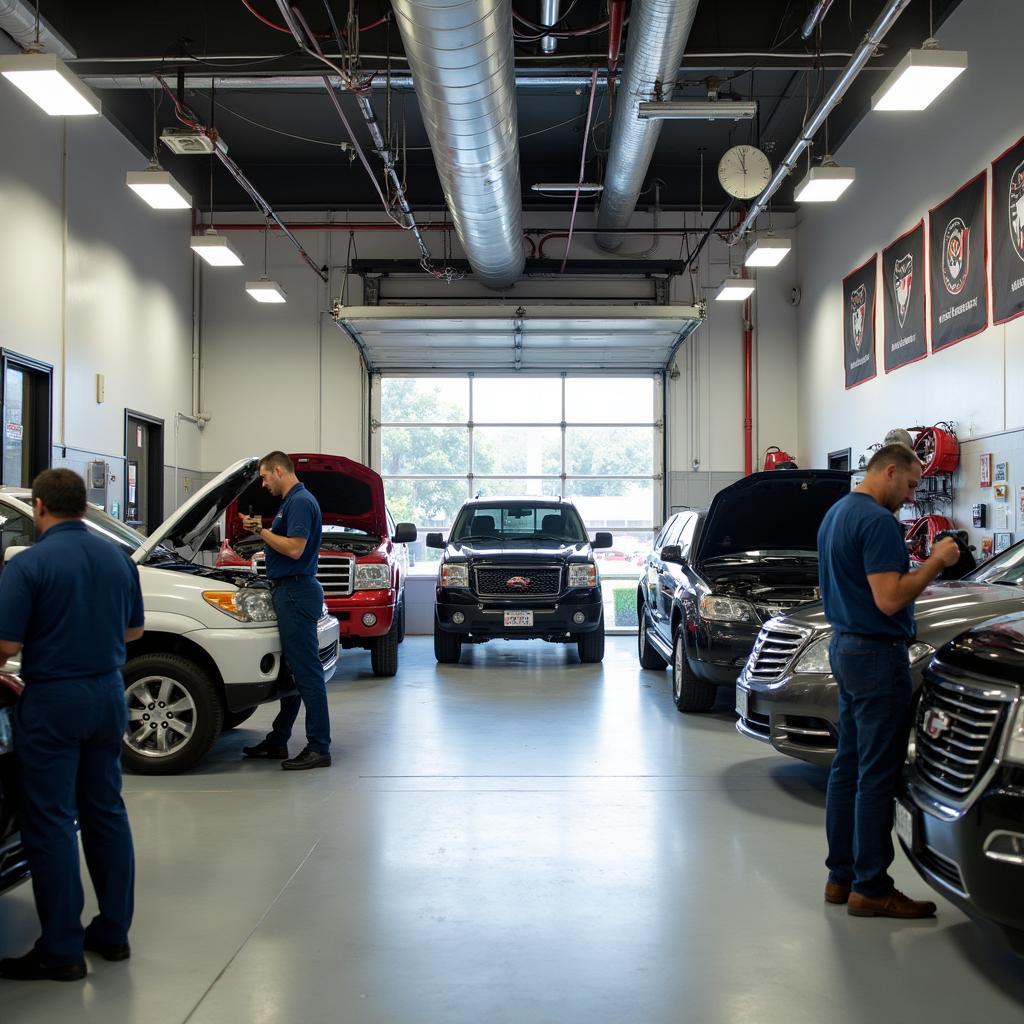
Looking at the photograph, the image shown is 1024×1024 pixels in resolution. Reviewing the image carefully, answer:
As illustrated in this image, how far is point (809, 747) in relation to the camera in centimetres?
489

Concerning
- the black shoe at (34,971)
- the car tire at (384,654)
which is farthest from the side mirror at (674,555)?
the black shoe at (34,971)

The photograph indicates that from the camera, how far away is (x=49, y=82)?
771 centimetres

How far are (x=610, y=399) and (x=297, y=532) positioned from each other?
10.6m

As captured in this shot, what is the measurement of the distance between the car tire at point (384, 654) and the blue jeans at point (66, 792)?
683cm

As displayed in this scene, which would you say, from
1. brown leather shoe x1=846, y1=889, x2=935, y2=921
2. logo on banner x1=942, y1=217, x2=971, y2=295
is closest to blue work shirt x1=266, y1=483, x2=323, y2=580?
brown leather shoe x1=846, y1=889, x2=935, y2=921

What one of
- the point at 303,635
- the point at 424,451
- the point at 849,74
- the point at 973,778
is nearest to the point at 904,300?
the point at 849,74

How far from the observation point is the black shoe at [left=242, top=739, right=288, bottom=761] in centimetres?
630

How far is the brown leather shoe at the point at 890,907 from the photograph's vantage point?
362cm

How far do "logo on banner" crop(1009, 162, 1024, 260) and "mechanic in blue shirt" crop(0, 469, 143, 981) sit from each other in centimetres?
826

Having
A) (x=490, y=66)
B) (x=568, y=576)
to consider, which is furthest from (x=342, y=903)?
(x=568, y=576)

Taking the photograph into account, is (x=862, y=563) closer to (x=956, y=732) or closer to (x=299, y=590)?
(x=956, y=732)

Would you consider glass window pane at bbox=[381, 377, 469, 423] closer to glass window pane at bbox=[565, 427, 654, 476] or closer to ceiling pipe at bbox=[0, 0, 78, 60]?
glass window pane at bbox=[565, 427, 654, 476]

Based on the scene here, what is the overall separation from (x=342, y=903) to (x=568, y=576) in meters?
6.55

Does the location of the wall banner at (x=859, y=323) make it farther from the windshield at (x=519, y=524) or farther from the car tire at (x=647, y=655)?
the car tire at (x=647, y=655)
